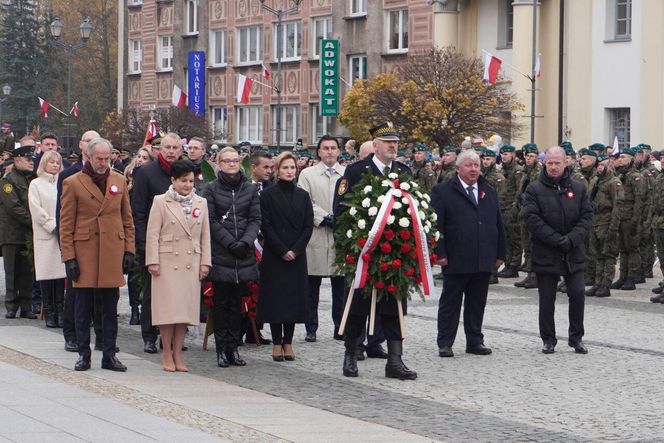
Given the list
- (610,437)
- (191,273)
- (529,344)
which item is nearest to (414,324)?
(529,344)

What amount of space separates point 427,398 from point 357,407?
0.77 metres

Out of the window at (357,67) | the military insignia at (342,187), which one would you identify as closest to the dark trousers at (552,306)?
the military insignia at (342,187)

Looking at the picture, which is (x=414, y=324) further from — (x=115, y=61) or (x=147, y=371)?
(x=115, y=61)

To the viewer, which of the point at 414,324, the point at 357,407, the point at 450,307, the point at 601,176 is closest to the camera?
the point at 357,407

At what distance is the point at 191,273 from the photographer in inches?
526

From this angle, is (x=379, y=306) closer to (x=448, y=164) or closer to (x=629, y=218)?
(x=629, y=218)

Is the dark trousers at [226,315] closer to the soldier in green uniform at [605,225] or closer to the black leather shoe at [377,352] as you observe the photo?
the black leather shoe at [377,352]

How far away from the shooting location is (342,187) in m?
13.6

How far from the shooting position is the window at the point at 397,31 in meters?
50.8

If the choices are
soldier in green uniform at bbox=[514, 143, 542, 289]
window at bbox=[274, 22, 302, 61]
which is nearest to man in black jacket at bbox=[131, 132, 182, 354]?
soldier in green uniform at bbox=[514, 143, 542, 289]

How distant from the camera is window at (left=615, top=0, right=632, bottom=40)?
41.5 m

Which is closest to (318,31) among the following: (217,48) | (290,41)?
(290,41)

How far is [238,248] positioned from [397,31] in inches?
1515

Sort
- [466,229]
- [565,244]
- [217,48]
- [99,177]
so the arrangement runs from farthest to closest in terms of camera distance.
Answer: [217,48]
[565,244]
[466,229]
[99,177]
